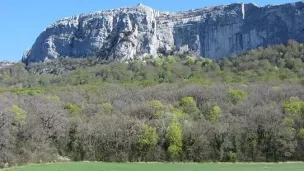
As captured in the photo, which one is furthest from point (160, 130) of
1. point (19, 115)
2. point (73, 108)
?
point (73, 108)

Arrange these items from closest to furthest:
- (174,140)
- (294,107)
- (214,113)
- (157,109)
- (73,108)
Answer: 1. (174,140)
2. (294,107)
3. (214,113)
4. (157,109)
5. (73,108)

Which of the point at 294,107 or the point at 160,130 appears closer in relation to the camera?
the point at 160,130

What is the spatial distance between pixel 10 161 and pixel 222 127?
25608 mm

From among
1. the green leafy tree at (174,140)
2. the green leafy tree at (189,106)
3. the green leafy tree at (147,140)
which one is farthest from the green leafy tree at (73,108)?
the green leafy tree at (174,140)

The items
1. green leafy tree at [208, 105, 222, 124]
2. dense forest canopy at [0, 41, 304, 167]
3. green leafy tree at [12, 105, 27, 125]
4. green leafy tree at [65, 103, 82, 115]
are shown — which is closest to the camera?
dense forest canopy at [0, 41, 304, 167]

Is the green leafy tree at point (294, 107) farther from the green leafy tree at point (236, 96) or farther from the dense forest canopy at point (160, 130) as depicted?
the green leafy tree at point (236, 96)

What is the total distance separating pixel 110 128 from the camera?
63625mm

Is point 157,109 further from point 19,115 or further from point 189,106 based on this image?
point 19,115

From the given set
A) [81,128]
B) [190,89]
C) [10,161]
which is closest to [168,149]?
[81,128]

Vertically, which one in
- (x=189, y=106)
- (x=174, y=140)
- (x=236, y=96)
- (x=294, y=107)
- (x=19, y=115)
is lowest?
(x=174, y=140)

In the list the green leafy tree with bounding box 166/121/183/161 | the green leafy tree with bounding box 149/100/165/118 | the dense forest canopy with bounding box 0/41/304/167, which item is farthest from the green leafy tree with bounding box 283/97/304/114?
the green leafy tree with bounding box 149/100/165/118

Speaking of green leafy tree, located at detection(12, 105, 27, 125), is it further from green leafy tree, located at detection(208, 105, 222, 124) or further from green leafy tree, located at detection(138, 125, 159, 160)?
green leafy tree, located at detection(208, 105, 222, 124)

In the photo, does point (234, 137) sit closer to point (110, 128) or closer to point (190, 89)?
point (110, 128)

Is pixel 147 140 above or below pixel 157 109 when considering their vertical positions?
below
